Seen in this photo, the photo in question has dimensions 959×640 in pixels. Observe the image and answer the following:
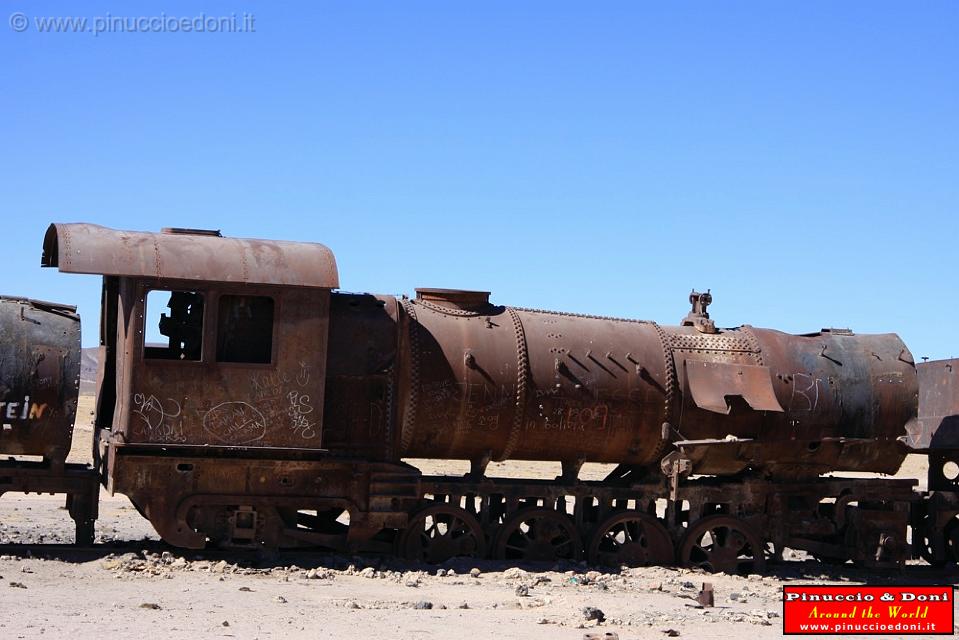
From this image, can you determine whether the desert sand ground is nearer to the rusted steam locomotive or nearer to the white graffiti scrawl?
the rusted steam locomotive

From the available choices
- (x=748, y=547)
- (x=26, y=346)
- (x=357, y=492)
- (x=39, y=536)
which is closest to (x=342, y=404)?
(x=357, y=492)

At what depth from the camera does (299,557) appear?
1298cm

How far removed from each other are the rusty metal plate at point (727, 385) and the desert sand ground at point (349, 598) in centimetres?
203

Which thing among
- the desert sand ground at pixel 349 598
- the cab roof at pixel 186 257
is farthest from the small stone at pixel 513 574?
the cab roof at pixel 186 257

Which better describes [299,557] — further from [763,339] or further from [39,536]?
[763,339]

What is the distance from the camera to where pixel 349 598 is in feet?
35.9

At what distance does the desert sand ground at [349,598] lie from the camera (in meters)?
9.45

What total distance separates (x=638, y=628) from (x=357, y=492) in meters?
3.96

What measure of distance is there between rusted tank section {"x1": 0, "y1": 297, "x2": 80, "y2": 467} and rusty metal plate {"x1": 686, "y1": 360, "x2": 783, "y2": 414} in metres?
7.05

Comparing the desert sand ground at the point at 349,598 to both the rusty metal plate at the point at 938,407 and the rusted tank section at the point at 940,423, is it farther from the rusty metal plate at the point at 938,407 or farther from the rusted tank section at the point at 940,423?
the rusty metal plate at the point at 938,407

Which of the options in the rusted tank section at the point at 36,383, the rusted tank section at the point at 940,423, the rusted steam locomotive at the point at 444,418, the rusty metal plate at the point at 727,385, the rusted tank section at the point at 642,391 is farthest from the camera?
the rusted tank section at the point at 940,423

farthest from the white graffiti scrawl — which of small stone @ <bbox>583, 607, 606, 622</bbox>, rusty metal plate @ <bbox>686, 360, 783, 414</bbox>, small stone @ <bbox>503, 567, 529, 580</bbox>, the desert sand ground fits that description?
rusty metal plate @ <bbox>686, 360, 783, 414</bbox>

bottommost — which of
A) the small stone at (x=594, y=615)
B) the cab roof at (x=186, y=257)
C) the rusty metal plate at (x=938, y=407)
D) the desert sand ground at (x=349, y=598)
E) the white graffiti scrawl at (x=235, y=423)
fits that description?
the desert sand ground at (x=349, y=598)

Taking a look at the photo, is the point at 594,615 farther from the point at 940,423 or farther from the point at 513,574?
the point at 940,423
